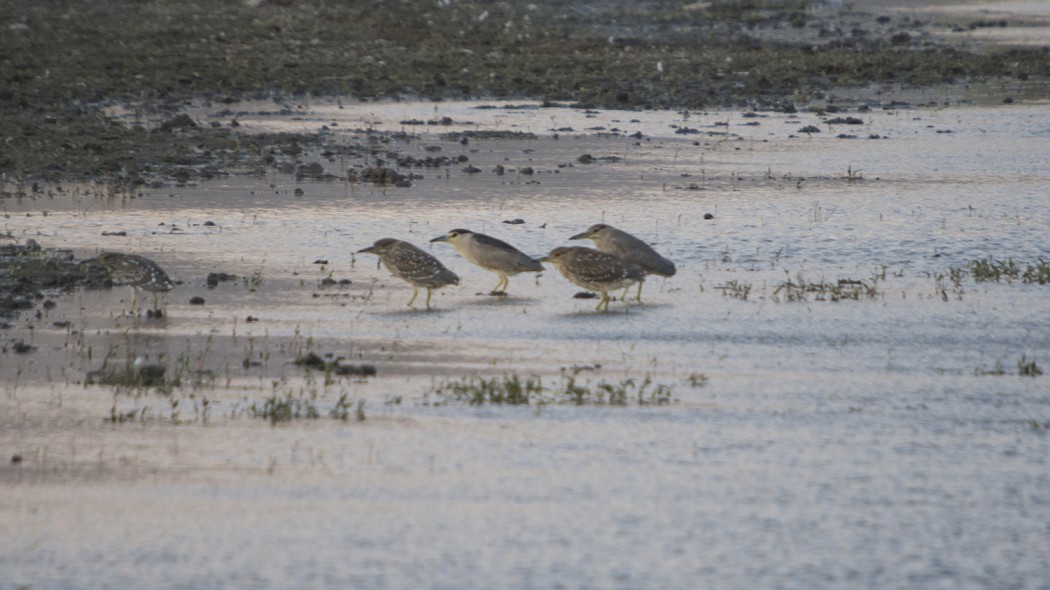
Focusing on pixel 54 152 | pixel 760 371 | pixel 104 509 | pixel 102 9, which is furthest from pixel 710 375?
pixel 102 9

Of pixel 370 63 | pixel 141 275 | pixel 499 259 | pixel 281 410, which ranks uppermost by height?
pixel 370 63

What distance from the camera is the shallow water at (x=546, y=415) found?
25.0 ft

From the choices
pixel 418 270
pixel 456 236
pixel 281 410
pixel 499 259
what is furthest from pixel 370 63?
pixel 281 410

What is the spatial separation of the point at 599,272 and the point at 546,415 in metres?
4.14

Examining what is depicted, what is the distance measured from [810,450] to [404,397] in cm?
278

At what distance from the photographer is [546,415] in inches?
398

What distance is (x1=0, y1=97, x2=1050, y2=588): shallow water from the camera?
7.61 metres

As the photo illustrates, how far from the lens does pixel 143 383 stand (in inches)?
421

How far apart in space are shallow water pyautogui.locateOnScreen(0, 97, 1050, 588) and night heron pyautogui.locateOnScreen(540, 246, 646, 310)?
10.9 inches

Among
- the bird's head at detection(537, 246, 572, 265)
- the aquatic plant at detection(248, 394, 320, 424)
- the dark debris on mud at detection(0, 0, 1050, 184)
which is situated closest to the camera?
the aquatic plant at detection(248, 394, 320, 424)

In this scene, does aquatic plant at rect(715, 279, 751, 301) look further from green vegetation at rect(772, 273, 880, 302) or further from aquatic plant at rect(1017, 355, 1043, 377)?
aquatic plant at rect(1017, 355, 1043, 377)

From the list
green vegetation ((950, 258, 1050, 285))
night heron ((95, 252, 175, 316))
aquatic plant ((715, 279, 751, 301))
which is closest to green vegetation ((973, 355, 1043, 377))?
aquatic plant ((715, 279, 751, 301))

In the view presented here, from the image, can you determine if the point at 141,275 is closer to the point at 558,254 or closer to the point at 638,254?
the point at 558,254

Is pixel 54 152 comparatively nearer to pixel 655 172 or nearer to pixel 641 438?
pixel 655 172
